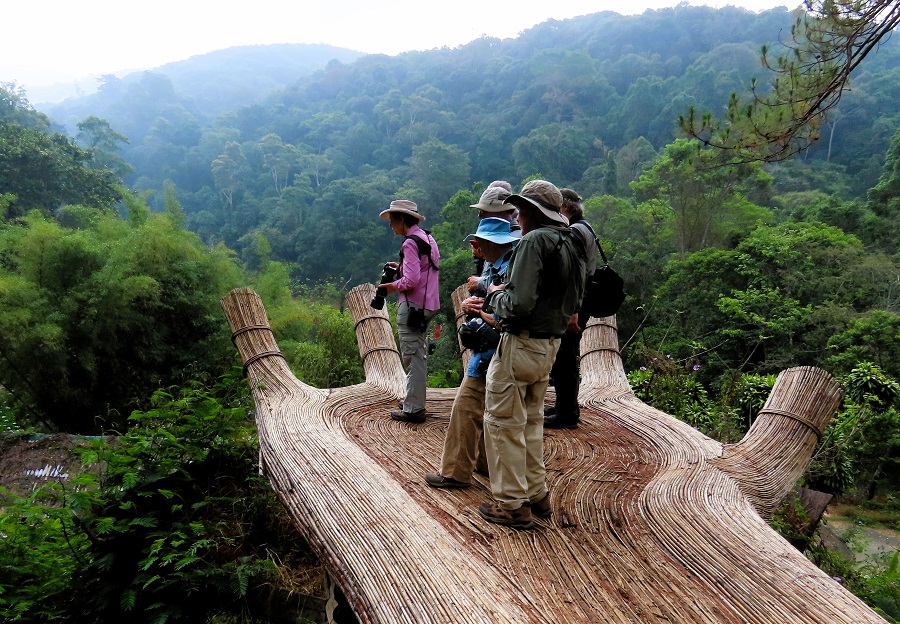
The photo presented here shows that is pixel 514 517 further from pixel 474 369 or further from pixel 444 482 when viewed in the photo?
pixel 474 369

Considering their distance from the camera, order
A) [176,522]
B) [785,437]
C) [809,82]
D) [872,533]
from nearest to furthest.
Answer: [176,522] → [785,437] → [809,82] → [872,533]

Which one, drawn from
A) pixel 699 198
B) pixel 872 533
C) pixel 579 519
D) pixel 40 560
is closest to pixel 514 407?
pixel 579 519

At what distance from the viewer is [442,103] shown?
56031mm

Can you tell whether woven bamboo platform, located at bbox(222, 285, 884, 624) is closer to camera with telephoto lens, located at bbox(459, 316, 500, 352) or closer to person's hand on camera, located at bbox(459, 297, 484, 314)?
camera with telephoto lens, located at bbox(459, 316, 500, 352)

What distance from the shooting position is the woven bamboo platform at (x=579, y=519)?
2006mm

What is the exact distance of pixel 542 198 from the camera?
2346 millimetres

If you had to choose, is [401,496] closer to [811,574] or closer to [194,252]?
[811,574]

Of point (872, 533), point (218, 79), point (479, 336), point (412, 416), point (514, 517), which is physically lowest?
point (872, 533)

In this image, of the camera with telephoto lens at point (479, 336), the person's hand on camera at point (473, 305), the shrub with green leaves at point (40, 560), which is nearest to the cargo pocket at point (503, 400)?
the camera with telephoto lens at point (479, 336)

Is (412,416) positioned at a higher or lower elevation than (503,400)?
lower

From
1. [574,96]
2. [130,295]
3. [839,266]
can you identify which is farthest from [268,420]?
[574,96]

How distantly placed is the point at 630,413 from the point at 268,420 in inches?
104

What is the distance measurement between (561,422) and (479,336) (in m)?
1.52

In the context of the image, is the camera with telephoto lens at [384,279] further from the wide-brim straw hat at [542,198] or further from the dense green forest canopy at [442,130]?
the dense green forest canopy at [442,130]
